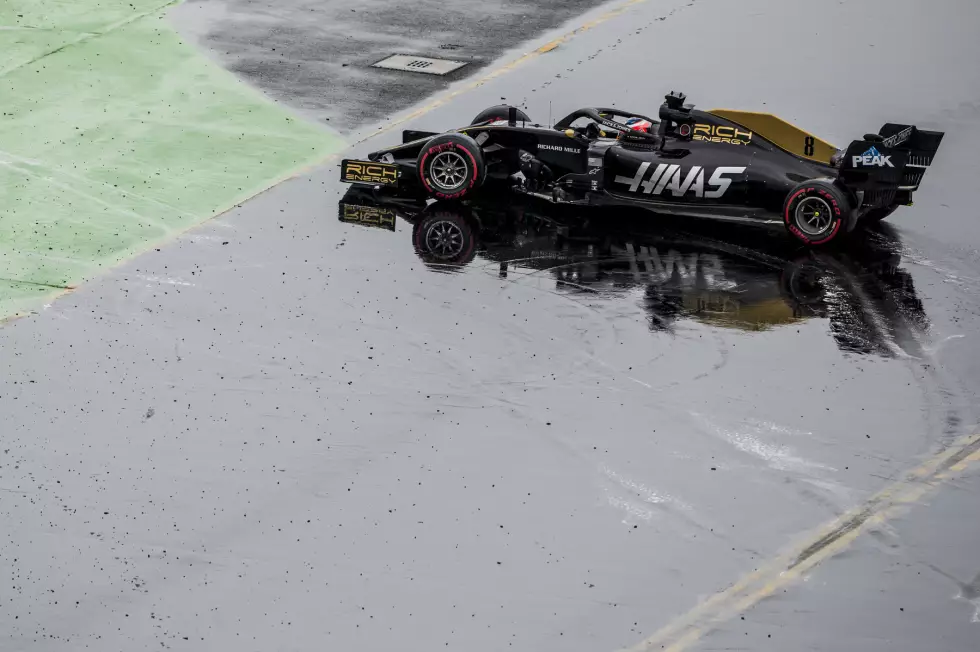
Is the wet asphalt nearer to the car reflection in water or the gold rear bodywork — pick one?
the car reflection in water

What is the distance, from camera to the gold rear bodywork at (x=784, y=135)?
794 inches

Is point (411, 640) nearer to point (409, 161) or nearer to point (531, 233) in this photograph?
point (531, 233)

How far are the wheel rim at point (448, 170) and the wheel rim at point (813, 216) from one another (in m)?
4.80

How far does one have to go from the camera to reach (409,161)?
21016 millimetres

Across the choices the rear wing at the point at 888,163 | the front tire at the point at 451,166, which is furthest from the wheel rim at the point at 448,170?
the rear wing at the point at 888,163

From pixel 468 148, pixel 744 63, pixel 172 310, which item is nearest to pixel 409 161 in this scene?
pixel 468 148

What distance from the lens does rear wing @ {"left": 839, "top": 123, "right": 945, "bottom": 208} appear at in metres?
18.5

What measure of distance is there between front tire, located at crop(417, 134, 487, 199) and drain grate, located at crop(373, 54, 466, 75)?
652 centimetres

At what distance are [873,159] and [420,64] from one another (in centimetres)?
1092

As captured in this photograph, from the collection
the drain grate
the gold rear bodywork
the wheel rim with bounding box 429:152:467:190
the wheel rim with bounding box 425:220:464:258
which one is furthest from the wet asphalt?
the drain grate

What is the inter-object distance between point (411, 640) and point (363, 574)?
103 cm

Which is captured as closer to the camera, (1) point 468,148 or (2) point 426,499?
(2) point 426,499

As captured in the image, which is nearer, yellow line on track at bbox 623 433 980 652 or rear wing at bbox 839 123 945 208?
yellow line on track at bbox 623 433 980 652

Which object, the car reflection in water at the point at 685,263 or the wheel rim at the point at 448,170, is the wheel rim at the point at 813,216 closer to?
the car reflection in water at the point at 685,263
